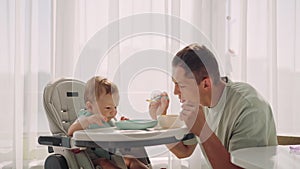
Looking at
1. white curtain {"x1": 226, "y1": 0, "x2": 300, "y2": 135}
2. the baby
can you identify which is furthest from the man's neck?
white curtain {"x1": 226, "y1": 0, "x2": 300, "y2": 135}

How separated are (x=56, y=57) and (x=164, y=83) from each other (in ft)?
2.16

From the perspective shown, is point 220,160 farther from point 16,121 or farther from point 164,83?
point 16,121

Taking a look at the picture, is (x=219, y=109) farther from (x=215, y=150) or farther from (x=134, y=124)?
(x=134, y=124)

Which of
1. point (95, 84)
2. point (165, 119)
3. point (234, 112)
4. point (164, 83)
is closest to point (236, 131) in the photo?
point (234, 112)

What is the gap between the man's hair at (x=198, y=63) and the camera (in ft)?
5.00

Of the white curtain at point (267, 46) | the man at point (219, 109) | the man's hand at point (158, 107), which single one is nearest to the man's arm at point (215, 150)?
the man at point (219, 109)

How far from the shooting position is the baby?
158 centimetres

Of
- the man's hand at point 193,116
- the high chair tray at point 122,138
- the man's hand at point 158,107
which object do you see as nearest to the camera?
the high chair tray at point 122,138

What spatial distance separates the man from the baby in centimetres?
27

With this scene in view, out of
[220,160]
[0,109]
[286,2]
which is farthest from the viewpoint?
[286,2]

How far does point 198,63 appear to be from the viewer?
1.54 meters

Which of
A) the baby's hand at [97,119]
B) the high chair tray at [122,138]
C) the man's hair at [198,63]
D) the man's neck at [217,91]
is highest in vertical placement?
the man's hair at [198,63]

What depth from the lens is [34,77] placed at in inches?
89.8

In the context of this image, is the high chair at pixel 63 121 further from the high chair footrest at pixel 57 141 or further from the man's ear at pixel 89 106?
the man's ear at pixel 89 106
